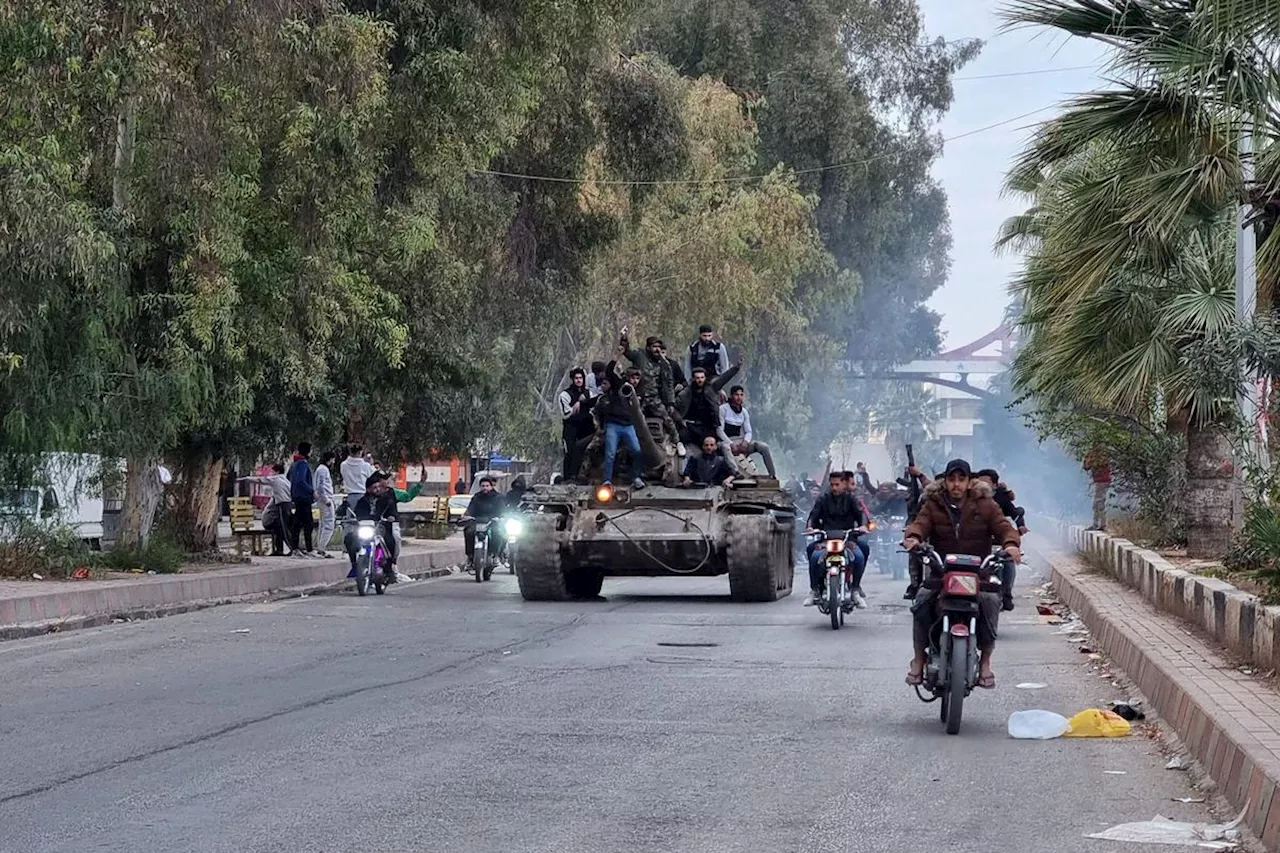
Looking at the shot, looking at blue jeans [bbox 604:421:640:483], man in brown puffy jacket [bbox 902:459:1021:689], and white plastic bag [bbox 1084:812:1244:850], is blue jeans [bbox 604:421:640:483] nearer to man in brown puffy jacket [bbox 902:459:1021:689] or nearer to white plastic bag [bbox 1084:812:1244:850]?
man in brown puffy jacket [bbox 902:459:1021:689]

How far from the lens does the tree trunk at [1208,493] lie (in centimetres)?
2184

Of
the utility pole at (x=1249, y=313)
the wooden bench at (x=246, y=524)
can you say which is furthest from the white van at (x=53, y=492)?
the utility pole at (x=1249, y=313)

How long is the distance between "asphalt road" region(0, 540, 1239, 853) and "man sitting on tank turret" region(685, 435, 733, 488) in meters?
6.10

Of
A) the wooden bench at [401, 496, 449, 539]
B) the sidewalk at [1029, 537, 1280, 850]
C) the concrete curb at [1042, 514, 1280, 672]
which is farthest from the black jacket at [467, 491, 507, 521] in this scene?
the wooden bench at [401, 496, 449, 539]

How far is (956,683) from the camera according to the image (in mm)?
10922

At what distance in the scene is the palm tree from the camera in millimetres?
14078

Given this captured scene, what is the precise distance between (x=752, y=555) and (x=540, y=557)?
2408 millimetres

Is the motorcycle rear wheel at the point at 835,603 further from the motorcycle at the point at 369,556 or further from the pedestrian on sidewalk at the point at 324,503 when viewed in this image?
the pedestrian on sidewalk at the point at 324,503

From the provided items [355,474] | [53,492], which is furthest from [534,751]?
[355,474]

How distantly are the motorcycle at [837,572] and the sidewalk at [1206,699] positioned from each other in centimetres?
236

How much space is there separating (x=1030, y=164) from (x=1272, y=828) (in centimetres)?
913

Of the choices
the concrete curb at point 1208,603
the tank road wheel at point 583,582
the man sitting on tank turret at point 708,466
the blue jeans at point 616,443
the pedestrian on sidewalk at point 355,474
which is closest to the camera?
the concrete curb at point 1208,603

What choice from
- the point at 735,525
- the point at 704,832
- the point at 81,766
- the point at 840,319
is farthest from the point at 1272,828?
the point at 840,319

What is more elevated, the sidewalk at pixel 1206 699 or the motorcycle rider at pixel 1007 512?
the motorcycle rider at pixel 1007 512
